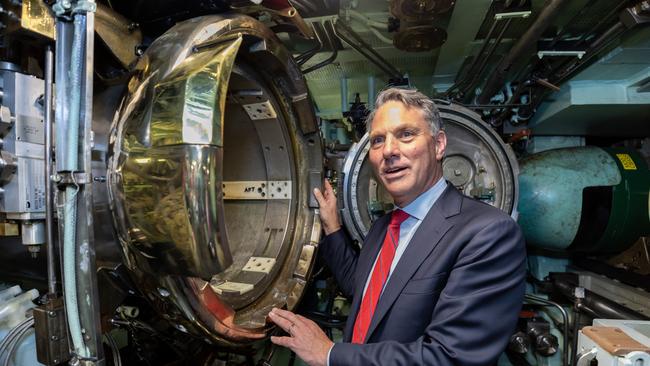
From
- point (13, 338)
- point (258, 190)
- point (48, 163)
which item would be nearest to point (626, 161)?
point (258, 190)

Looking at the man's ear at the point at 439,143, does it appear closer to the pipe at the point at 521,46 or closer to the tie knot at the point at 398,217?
the tie knot at the point at 398,217

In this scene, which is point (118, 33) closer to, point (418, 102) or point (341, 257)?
point (418, 102)

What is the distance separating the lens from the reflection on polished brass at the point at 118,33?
1.11 metres

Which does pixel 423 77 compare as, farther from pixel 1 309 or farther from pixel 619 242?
pixel 1 309

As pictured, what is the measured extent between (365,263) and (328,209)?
38 centimetres

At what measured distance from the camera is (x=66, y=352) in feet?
3.08

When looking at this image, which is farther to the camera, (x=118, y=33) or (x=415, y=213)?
(x=415, y=213)

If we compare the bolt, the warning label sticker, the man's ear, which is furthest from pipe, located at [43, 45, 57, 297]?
the warning label sticker

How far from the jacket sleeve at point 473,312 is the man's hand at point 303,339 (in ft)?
0.25

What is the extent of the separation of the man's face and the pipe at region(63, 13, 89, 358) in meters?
1.01

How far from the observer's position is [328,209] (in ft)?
6.09

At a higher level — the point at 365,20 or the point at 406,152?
the point at 365,20

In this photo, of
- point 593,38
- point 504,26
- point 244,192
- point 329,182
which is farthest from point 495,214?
point 593,38

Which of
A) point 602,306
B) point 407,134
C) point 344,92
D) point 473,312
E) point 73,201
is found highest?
point 344,92
